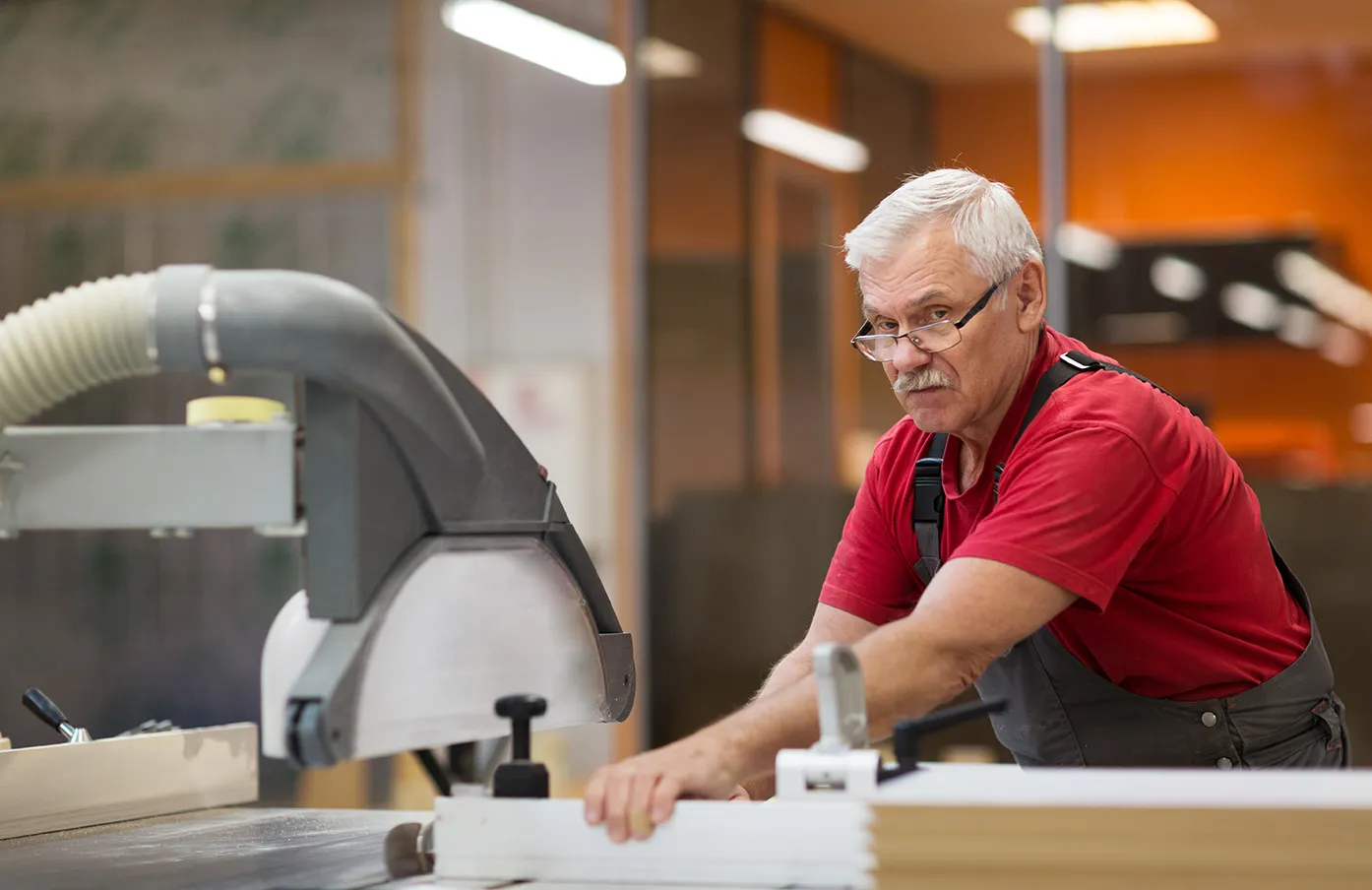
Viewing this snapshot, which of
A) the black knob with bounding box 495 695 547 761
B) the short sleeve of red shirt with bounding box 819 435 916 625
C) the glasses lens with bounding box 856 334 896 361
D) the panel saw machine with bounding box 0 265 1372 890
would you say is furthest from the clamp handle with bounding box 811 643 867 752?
the short sleeve of red shirt with bounding box 819 435 916 625

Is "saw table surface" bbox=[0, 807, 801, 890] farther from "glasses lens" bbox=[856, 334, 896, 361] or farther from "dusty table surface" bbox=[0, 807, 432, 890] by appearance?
"glasses lens" bbox=[856, 334, 896, 361]

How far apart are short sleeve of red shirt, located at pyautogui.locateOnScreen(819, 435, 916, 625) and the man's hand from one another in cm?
62

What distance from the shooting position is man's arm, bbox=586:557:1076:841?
1385 millimetres

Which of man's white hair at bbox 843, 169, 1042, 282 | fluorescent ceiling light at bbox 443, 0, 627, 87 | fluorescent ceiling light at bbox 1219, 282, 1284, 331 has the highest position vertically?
fluorescent ceiling light at bbox 443, 0, 627, 87

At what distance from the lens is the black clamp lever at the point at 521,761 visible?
1.34 m

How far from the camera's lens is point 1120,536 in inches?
61.3

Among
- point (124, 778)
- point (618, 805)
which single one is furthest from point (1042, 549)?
point (124, 778)

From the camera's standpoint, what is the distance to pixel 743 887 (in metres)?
1.26

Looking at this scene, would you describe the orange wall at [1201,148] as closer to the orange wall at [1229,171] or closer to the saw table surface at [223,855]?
the orange wall at [1229,171]

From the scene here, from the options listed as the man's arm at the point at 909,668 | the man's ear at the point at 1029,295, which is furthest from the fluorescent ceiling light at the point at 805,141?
the man's arm at the point at 909,668

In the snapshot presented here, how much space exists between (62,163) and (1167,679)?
4.56 m

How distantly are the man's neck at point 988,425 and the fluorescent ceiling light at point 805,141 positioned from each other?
2.94 meters

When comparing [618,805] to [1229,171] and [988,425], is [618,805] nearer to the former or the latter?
[988,425]

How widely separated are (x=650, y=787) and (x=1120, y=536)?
558 mm
